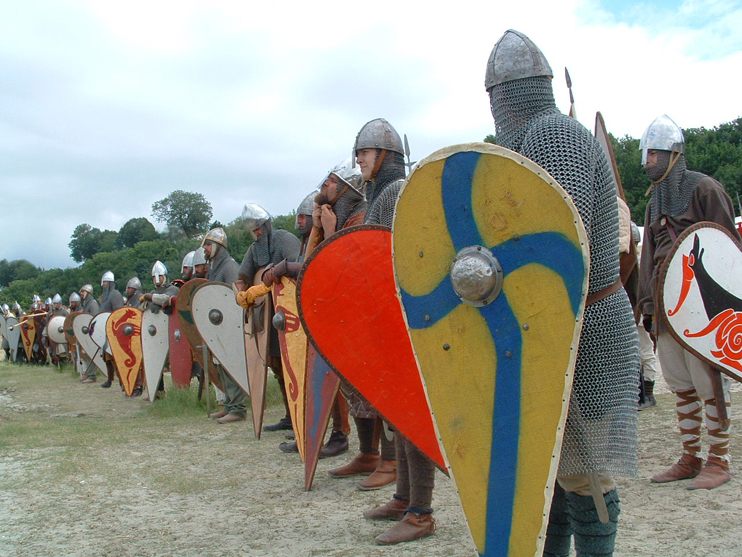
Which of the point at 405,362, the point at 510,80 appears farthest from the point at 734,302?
the point at 510,80

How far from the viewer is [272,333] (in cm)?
485

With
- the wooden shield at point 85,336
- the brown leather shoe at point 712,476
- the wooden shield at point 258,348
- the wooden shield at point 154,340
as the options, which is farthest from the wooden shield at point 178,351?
the brown leather shoe at point 712,476

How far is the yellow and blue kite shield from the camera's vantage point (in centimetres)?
144

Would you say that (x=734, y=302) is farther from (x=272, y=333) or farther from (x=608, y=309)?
(x=272, y=333)

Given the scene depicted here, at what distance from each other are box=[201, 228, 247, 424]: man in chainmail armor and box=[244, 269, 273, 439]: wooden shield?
113 centimetres

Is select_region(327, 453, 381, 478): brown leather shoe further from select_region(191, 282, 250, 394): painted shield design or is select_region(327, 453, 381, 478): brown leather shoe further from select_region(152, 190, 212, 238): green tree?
select_region(152, 190, 212, 238): green tree

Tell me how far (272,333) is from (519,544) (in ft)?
11.6

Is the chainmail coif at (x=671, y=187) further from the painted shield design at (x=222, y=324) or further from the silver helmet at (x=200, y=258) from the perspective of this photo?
the silver helmet at (x=200, y=258)

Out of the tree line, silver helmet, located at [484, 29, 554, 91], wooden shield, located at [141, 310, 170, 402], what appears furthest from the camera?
the tree line

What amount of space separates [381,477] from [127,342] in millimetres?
5459

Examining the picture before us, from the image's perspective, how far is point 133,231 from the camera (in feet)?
163

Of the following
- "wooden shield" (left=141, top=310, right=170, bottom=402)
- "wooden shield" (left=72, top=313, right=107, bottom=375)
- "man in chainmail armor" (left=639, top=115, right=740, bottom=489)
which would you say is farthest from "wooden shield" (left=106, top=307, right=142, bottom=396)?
"man in chainmail armor" (left=639, top=115, right=740, bottom=489)

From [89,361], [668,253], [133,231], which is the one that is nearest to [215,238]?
[668,253]

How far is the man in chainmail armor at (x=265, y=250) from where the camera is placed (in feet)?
16.9
